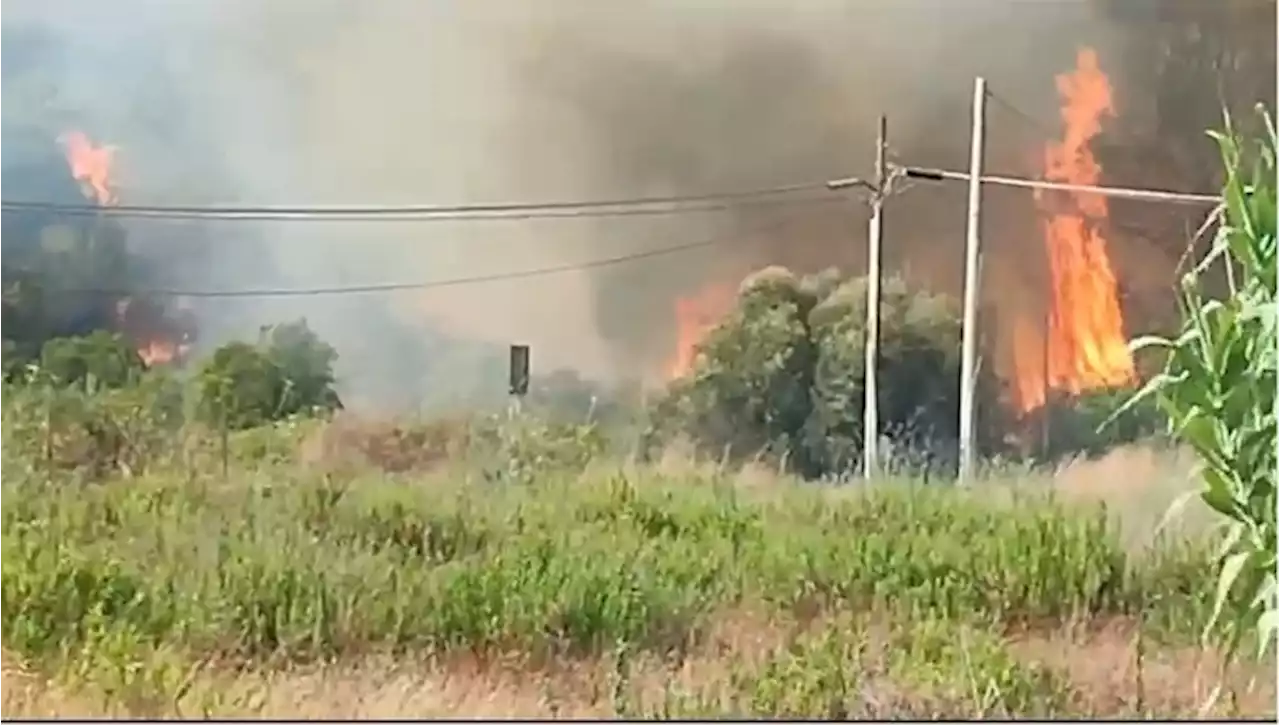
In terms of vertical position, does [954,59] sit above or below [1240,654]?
above

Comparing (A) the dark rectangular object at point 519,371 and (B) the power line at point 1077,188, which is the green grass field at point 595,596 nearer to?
(A) the dark rectangular object at point 519,371

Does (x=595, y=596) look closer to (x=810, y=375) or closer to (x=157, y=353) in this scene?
(x=810, y=375)

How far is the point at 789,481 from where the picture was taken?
66.1 inches

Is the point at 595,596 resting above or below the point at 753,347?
below

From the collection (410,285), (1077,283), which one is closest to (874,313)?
(1077,283)

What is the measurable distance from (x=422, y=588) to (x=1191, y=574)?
2.70 ft

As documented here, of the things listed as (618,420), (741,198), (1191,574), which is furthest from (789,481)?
(1191,574)

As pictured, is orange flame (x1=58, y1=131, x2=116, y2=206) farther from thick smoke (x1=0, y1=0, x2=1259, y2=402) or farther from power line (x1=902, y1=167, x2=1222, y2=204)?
power line (x1=902, y1=167, x2=1222, y2=204)

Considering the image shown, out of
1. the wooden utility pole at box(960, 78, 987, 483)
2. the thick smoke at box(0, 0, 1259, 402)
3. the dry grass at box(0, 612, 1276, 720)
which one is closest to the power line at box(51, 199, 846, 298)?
the thick smoke at box(0, 0, 1259, 402)

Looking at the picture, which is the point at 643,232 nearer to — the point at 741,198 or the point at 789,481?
the point at 741,198

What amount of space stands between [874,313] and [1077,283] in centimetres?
22

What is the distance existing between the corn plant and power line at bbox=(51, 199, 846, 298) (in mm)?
419

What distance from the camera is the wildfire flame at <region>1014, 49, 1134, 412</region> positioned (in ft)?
5.53

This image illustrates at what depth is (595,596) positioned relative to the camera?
65.1 inches
